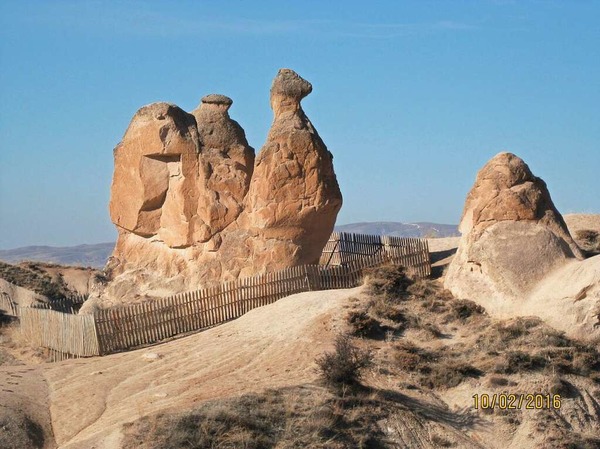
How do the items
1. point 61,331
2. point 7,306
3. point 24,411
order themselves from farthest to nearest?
point 7,306 → point 61,331 → point 24,411

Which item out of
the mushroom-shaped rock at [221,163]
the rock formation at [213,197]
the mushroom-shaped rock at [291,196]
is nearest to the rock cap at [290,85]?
the rock formation at [213,197]

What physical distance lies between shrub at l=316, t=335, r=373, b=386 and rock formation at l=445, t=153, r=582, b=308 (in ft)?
12.4

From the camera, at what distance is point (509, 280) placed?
1897cm

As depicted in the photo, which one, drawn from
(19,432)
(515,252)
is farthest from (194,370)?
(515,252)

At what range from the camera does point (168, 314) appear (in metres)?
21.6

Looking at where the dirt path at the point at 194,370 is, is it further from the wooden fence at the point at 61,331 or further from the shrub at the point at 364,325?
the wooden fence at the point at 61,331

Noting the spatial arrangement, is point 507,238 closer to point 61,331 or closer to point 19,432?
point 61,331

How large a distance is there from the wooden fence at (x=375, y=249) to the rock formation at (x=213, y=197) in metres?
3.43

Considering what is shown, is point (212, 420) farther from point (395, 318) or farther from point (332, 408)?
point (395, 318)

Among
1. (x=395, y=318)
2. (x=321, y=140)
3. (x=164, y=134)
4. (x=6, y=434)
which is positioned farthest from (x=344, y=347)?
(x=164, y=134)

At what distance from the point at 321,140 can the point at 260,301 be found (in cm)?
419

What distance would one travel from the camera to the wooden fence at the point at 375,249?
1051 inches
